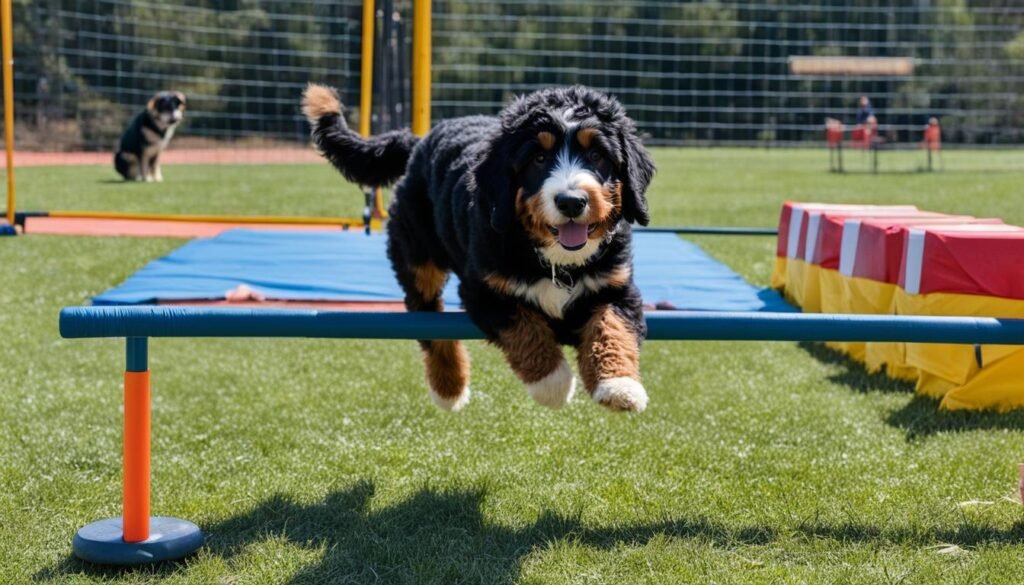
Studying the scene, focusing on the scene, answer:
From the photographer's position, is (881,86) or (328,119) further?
(881,86)

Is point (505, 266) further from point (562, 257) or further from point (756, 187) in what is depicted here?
point (756, 187)

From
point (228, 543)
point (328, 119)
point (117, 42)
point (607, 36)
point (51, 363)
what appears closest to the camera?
point (228, 543)

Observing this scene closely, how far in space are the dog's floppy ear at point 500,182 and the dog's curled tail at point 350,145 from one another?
1445 mm

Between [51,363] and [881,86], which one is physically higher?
[881,86]

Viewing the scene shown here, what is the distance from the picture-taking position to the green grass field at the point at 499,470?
141 inches

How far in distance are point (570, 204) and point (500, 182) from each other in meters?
0.36

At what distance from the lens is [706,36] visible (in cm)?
2066

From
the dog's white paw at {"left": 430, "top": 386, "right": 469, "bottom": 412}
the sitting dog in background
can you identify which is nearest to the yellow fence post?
the dog's white paw at {"left": 430, "top": 386, "right": 469, "bottom": 412}

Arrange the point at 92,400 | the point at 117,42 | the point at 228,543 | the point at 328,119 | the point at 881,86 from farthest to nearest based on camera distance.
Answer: the point at 881,86
the point at 117,42
the point at 92,400
the point at 328,119
the point at 228,543

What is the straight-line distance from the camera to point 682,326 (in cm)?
378

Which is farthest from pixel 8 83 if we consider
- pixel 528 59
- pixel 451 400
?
pixel 528 59

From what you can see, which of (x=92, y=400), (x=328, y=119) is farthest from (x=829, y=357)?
(x=92, y=400)

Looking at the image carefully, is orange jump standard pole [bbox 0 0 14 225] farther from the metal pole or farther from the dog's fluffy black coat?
the dog's fluffy black coat

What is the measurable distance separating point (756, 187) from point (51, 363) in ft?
53.2
